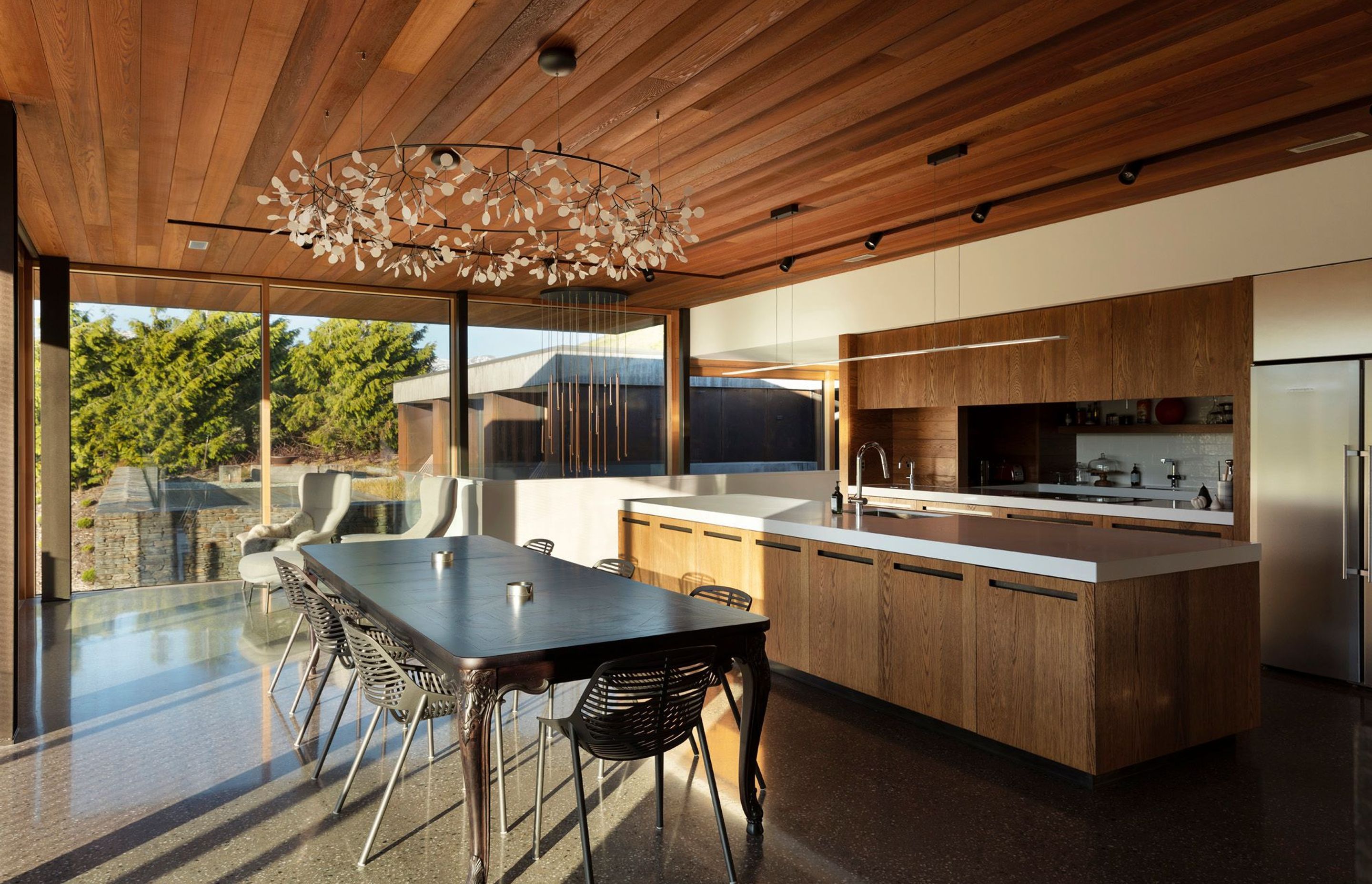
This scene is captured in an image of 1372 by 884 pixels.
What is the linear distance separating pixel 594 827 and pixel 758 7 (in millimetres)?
2800

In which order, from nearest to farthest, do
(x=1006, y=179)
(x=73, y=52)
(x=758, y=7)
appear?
(x=758, y=7), (x=73, y=52), (x=1006, y=179)

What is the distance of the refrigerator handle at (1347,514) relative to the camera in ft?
15.1

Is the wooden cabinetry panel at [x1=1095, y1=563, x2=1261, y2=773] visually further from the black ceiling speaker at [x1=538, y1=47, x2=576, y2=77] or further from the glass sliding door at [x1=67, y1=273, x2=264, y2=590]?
the glass sliding door at [x1=67, y1=273, x2=264, y2=590]

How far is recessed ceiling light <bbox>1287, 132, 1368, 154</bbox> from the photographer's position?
13.9 ft

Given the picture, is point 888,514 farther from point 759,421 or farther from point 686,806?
point 759,421

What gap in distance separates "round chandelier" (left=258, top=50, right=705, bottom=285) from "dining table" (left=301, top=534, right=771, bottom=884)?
1473mm

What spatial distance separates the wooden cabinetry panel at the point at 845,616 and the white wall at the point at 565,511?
9.39 feet

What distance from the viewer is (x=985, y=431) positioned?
25.0 feet

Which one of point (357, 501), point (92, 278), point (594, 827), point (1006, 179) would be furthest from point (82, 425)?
point (1006, 179)

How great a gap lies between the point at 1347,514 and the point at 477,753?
4.58m

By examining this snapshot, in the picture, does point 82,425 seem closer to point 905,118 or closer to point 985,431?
point 905,118

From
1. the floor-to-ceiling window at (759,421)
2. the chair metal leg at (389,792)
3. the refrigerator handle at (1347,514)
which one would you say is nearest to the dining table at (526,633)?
the chair metal leg at (389,792)

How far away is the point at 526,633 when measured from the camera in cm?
278

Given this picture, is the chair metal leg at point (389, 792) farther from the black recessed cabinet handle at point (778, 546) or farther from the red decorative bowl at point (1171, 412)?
the red decorative bowl at point (1171, 412)
